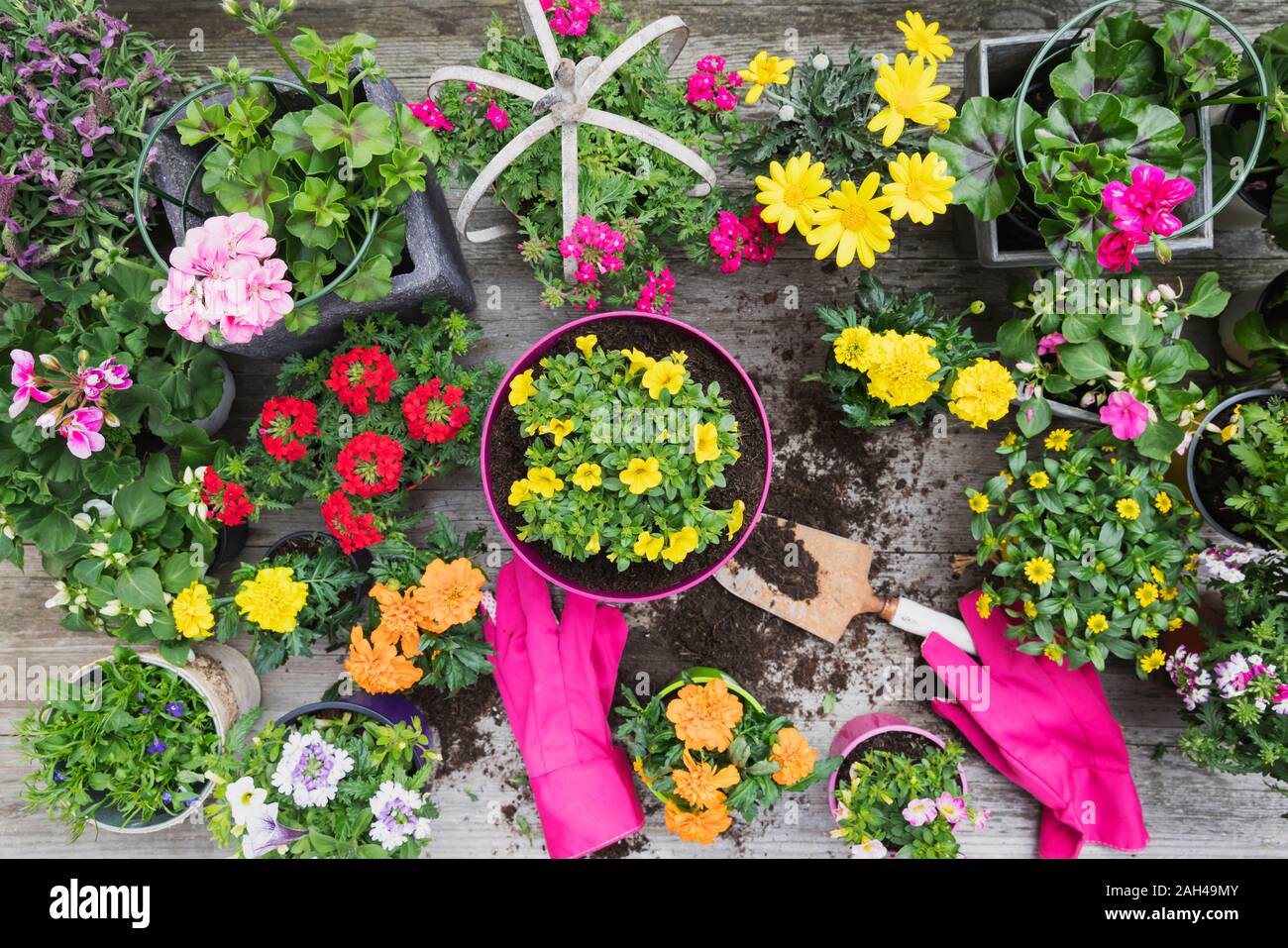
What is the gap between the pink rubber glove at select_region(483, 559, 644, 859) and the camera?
2.02 meters

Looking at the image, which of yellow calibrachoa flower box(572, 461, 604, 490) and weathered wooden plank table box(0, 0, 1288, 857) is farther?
weathered wooden plank table box(0, 0, 1288, 857)

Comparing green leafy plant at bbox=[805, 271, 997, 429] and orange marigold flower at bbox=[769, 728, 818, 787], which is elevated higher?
green leafy plant at bbox=[805, 271, 997, 429]

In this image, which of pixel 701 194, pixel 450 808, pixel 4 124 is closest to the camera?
pixel 4 124

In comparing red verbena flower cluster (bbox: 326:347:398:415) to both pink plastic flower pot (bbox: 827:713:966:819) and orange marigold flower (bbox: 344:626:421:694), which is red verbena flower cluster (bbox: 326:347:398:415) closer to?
orange marigold flower (bbox: 344:626:421:694)

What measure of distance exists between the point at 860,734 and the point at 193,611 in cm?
165

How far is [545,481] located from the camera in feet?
5.43

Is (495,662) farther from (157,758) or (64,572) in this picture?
(64,572)

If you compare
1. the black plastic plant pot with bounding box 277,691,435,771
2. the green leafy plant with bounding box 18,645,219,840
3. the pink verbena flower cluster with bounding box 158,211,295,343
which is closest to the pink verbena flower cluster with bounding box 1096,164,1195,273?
the pink verbena flower cluster with bounding box 158,211,295,343

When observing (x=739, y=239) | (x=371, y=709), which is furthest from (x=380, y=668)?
(x=739, y=239)

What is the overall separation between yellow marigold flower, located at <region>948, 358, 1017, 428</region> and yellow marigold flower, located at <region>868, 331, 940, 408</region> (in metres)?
0.06

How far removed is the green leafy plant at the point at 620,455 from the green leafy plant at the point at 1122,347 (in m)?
0.77

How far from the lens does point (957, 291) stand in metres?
2.22
